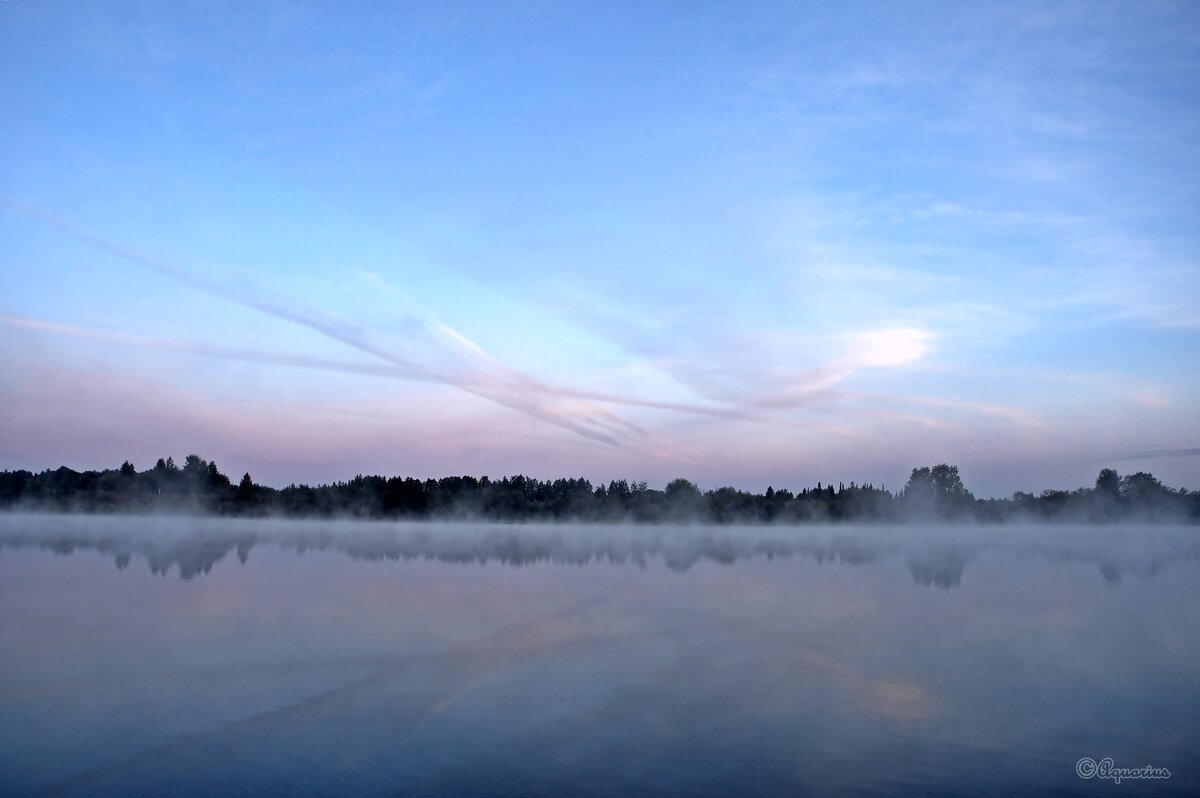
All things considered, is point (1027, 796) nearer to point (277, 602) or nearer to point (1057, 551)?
point (277, 602)

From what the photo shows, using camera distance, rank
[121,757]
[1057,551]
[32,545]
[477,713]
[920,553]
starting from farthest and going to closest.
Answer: [1057,551] → [920,553] → [32,545] → [477,713] → [121,757]

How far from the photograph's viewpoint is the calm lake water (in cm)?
798

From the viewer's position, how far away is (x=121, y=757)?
27.2 feet

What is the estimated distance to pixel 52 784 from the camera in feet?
24.7

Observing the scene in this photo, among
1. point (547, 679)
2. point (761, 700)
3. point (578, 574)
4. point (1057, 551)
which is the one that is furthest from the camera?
point (1057, 551)

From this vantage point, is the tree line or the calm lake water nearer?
the calm lake water

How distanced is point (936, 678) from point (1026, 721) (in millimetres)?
2208

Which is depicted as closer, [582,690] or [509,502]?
[582,690]

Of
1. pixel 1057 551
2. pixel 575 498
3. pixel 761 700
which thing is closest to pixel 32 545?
pixel 761 700

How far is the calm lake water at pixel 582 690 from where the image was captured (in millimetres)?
7980

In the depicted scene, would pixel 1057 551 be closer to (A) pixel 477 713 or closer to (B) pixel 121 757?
(A) pixel 477 713

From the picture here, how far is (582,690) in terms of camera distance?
11172 mm

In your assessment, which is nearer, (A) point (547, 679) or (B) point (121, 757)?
(B) point (121, 757)

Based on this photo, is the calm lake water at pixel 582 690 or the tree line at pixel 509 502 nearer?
the calm lake water at pixel 582 690
